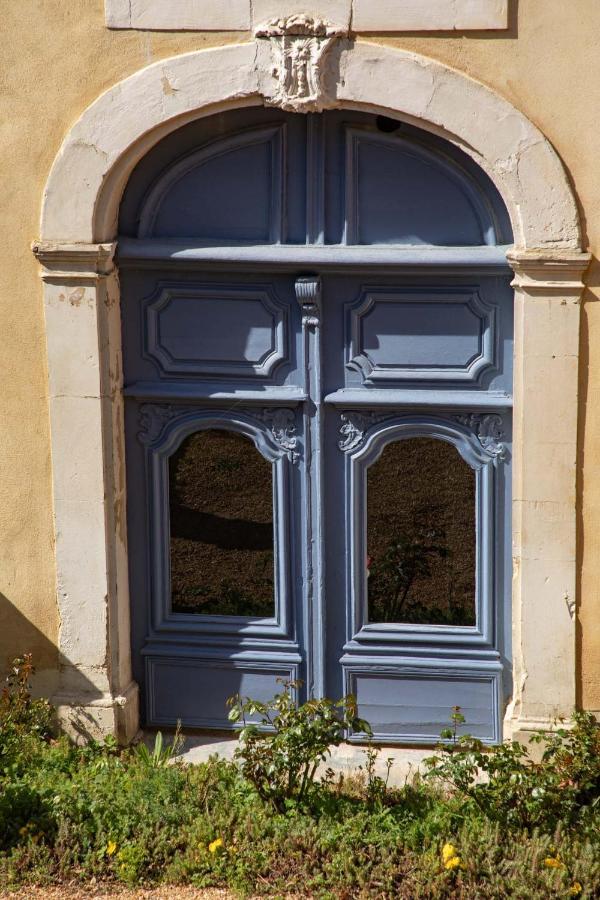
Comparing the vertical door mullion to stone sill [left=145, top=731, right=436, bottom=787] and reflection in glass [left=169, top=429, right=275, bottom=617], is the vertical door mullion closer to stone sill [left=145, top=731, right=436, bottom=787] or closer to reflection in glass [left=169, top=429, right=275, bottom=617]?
reflection in glass [left=169, top=429, right=275, bottom=617]

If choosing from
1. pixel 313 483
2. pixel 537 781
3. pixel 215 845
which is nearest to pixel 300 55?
pixel 313 483

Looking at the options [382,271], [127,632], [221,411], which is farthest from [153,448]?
[382,271]

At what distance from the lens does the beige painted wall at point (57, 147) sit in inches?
237

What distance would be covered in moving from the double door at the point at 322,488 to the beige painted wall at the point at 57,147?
17.9 inches

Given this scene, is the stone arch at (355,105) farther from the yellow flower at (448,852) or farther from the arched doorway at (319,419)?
the yellow flower at (448,852)

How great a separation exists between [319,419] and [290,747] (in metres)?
1.65

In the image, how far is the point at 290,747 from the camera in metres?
6.17

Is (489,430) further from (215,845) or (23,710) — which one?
(23,710)

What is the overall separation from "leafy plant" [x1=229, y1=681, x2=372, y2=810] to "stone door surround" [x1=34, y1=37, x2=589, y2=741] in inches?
37.3

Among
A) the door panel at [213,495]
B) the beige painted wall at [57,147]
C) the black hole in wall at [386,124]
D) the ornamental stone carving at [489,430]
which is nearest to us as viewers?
the beige painted wall at [57,147]

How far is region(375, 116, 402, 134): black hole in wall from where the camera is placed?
639cm

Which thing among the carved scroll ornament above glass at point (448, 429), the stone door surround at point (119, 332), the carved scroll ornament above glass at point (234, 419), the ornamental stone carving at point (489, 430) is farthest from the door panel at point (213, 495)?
the ornamental stone carving at point (489, 430)

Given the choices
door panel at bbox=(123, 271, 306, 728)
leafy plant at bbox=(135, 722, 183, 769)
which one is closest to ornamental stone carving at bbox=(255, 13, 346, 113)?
door panel at bbox=(123, 271, 306, 728)

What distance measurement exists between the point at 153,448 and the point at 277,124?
176 centimetres
